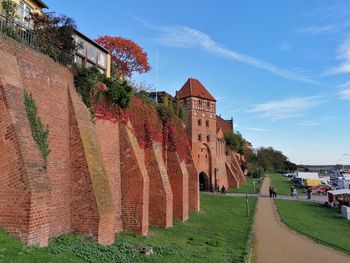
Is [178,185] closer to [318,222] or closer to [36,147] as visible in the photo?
[318,222]

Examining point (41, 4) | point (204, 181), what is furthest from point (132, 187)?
point (204, 181)

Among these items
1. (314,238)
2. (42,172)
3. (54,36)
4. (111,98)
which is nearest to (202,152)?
(314,238)

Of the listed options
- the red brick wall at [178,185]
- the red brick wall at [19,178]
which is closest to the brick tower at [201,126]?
the red brick wall at [178,185]

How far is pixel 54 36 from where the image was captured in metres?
13.9

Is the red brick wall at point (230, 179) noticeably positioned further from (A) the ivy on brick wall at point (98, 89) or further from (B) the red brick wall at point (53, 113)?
(B) the red brick wall at point (53, 113)

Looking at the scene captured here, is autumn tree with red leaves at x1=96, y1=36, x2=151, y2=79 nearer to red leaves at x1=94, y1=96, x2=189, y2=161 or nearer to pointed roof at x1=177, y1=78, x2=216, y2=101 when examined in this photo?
pointed roof at x1=177, y1=78, x2=216, y2=101

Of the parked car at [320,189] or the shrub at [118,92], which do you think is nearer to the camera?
the shrub at [118,92]

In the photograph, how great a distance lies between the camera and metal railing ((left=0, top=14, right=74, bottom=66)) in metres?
11.4

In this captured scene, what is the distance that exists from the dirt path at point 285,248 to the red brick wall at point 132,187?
19.1 ft

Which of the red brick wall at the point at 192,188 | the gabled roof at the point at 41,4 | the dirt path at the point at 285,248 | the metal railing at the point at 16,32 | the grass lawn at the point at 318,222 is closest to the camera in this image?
the metal railing at the point at 16,32

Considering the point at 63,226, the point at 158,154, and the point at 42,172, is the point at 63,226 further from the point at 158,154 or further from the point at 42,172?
the point at 158,154

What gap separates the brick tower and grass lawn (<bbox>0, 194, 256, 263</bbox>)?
17.1 m

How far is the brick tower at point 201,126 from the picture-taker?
1861 inches

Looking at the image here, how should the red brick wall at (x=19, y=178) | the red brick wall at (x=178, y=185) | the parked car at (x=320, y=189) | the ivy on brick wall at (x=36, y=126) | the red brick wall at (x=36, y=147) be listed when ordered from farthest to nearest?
1. the parked car at (x=320, y=189)
2. the red brick wall at (x=178, y=185)
3. the ivy on brick wall at (x=36, y=126)
4. the red brick wall at (x=36, y=147)
5. the red brick wall at (x=19, y=178)
